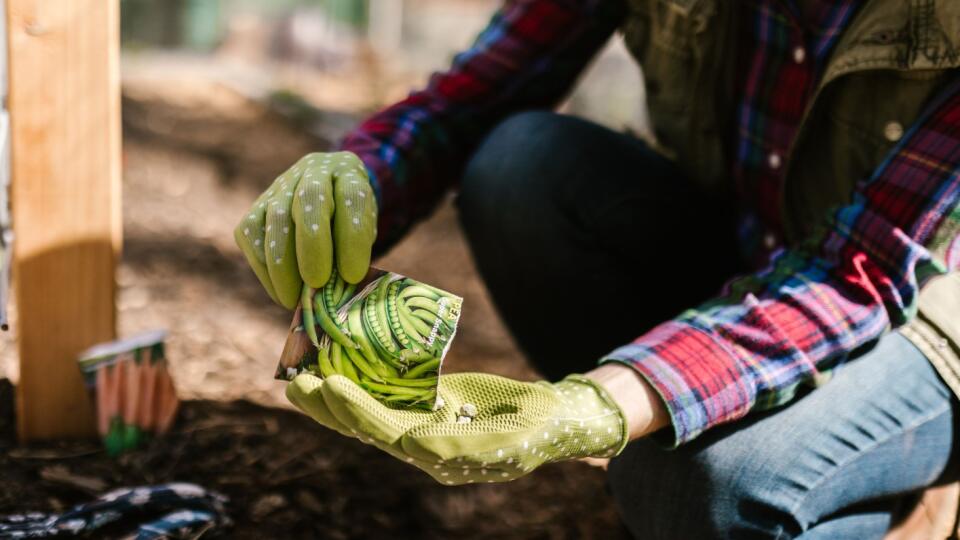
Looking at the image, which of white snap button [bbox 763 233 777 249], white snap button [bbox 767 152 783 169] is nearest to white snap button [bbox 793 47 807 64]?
white snap button [bbox 767 152 783 169]

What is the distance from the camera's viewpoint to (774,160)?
1.29 metres

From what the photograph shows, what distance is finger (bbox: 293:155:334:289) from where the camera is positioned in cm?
94

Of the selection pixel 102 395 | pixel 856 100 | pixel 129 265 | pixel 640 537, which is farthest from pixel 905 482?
pixel 129 265

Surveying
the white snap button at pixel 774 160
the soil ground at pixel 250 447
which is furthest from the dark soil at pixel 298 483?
the white snap button at pixel 774 160

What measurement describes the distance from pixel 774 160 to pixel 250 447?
2.81ft

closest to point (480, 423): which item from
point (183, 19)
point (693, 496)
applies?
point (693, 496)

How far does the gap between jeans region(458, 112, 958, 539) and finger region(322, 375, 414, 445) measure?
42 centimetres

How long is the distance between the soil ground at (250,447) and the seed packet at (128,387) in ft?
0.10

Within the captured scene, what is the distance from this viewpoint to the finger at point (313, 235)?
0.94m

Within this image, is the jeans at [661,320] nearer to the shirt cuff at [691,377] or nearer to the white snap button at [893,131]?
the shirt cuff at [691,377]

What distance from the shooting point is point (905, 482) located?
1.13 meters

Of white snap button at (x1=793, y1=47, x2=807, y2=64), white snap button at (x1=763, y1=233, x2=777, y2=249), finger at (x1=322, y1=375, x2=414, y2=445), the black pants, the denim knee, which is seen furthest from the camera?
the black pants

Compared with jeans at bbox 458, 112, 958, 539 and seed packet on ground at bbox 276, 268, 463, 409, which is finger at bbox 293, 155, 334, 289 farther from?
jeans at bbox 458, 112, 958, 539

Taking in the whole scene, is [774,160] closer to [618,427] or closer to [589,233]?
[589,233]
